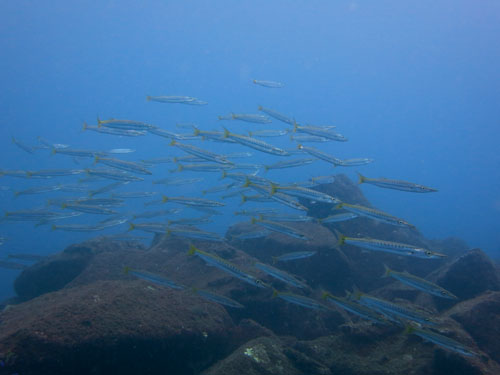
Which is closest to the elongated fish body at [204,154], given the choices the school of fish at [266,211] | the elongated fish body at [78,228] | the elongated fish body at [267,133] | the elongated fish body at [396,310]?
the school of fish at [266,211]

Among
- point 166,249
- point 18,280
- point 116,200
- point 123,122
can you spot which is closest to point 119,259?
point 166,249

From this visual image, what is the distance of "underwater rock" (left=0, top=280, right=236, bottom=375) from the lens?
3.38 metres

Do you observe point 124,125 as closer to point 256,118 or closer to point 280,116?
point 256,118

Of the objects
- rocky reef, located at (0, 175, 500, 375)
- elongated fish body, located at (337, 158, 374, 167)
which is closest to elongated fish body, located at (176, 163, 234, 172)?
rocky reef, located at (0, 175, 500, 375)

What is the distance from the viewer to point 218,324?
5.11 m

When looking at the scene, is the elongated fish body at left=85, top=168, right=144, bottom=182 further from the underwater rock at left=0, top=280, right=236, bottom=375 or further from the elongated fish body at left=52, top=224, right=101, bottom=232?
the underwater rock at left=0, top=280, right=236, bottom=375

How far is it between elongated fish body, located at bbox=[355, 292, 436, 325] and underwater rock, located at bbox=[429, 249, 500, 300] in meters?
2.98

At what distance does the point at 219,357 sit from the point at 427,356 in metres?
3.46

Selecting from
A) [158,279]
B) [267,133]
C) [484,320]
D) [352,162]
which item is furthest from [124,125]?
[484,320]

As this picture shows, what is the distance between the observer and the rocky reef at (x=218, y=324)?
3680mm

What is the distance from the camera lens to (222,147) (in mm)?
71312

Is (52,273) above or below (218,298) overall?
below

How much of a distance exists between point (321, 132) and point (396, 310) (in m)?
5.47

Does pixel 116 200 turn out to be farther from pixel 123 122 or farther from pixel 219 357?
pixel 219 357
